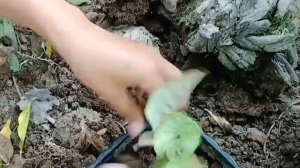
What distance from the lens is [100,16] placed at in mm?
1313

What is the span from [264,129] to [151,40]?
29 centimetres

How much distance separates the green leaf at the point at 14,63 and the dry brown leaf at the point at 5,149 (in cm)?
16

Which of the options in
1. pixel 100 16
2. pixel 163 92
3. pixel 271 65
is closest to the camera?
pixel 163 92

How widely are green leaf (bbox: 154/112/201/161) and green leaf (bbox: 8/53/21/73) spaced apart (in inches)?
21.4

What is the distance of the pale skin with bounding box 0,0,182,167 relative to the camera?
82 cm

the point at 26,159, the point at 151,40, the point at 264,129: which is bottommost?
the point at 26,159

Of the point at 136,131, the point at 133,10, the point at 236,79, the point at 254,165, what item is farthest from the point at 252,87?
the point at 136,131

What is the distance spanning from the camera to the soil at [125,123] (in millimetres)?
1226

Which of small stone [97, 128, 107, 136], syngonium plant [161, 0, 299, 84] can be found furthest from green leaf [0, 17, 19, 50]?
syngonium plant [161, 0, 299, 84]

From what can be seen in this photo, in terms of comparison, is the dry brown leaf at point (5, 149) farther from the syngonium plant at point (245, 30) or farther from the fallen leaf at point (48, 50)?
the syngonium plant at point (245, 30)

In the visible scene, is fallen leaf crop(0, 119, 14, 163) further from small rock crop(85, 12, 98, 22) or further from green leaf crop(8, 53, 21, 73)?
small rock crop(85, 12, 98, 22)

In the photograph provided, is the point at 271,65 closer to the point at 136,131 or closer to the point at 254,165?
the point at 254,165

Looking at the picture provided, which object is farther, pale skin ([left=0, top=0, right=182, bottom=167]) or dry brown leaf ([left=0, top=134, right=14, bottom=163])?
dry brown leaf ([left=0, top=134, right=14, bottom=163])

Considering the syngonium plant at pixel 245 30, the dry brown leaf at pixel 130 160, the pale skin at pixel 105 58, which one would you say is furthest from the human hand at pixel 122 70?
the syngonium plant at pixel 245 30
